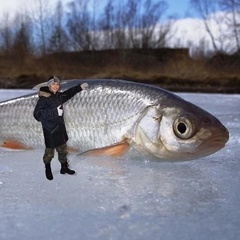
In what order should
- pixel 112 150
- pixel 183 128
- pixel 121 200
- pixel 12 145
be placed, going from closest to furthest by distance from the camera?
pixel 121 200
pixel 183 128
pixel 112 150
pixel 12 145

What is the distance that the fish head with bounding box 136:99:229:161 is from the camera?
209 cm

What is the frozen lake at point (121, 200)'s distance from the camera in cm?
141

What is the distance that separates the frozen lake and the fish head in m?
0.11

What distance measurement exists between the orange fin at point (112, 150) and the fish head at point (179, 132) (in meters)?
0.08

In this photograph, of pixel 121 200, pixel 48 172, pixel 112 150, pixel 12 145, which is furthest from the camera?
pixel 12 145

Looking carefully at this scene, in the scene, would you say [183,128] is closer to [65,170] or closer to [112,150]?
[112,150]

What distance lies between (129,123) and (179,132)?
0.99 feet

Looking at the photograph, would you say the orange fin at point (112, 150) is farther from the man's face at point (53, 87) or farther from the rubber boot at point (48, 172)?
the man's face at point (53, 87)

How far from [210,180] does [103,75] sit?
21661 millimetres

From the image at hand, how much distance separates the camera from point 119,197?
176cm

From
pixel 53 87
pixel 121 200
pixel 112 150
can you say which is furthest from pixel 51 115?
pixel 112 150

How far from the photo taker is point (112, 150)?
227 cm

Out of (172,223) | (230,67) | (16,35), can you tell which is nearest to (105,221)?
(172,223)

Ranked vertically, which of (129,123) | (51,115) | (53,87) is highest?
(53,87)
